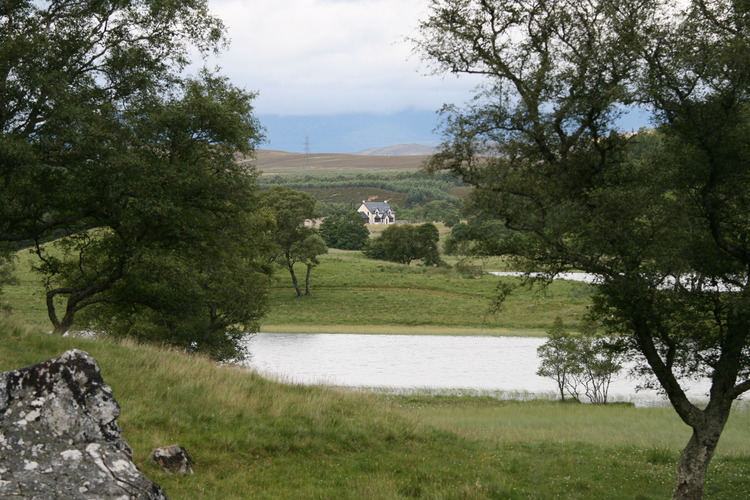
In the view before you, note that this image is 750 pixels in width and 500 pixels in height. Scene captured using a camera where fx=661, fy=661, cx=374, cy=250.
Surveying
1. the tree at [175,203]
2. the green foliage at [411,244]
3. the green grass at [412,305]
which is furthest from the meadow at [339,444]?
the green foliage at [411,244]

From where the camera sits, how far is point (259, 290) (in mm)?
36594

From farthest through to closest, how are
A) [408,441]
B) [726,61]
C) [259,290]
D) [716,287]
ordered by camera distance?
1. [259,290]
2. [408,441]
3. [716,287]
4. [726,61]

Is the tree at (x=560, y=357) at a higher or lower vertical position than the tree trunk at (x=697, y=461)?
lower

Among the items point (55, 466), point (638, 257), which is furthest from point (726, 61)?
point (55, 466)

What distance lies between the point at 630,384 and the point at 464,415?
20739 millimetres

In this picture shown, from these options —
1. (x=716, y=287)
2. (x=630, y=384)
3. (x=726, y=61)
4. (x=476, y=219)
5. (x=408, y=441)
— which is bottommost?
(x=630, y=384)

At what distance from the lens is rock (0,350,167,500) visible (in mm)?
6258

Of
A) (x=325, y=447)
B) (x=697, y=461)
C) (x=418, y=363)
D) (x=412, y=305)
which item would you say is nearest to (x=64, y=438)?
(x=325, y=447)

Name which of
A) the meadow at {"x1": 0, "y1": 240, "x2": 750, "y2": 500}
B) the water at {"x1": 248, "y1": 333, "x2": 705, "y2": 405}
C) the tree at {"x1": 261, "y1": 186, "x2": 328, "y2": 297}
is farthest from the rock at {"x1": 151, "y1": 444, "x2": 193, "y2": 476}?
the tree at {"x1": 261, "y1": 186, "x2": 328, "y2": 297}

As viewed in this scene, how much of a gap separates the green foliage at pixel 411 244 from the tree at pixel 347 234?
70.1 feet

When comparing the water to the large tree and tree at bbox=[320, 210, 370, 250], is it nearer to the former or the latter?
the large tree

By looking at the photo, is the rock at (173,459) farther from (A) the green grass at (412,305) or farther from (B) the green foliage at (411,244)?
(B) the green foliage at (411,244)

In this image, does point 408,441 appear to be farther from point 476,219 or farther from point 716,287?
point 716,287

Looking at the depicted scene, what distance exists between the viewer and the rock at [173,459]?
34.1 ft
